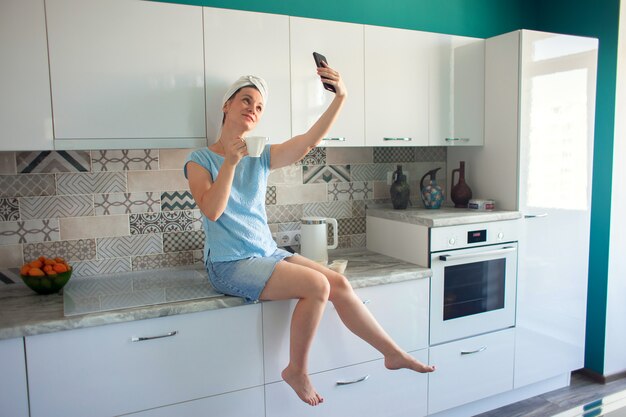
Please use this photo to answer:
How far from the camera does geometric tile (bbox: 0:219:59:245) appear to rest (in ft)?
7.50

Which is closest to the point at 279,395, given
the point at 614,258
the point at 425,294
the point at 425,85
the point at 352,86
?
the point at 425,294

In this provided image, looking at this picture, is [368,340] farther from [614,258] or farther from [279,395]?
[614,258]

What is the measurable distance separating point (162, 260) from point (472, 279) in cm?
158

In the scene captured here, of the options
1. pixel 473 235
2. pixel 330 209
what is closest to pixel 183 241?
pixel 330 209

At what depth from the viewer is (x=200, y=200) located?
79.1 inches

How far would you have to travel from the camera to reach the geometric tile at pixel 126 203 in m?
2.44

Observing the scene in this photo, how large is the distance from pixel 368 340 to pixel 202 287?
73 cm

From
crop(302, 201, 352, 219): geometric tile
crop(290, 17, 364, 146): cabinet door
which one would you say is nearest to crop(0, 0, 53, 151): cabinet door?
crop(290, 17, 364, 146): cabinet door

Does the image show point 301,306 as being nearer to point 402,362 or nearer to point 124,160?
point 402,362

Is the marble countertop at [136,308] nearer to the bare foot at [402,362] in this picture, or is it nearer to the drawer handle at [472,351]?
the bare foot at [402,362]

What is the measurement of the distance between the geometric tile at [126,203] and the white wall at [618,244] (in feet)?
8.52

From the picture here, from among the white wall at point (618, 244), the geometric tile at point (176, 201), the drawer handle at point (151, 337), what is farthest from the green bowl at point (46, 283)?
the white wall at point (618, 244)

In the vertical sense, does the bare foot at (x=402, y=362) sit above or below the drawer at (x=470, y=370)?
above

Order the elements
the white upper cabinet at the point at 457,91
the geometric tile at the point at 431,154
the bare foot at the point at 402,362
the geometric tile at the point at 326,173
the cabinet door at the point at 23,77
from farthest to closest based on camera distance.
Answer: the geometric tile at the point at 431,154
the geometric tile at the point at 326,173
the white upper cabinet at the point at 457,91
the bare foot at the point at 402,362
the cabinet door at the point at 23,77
